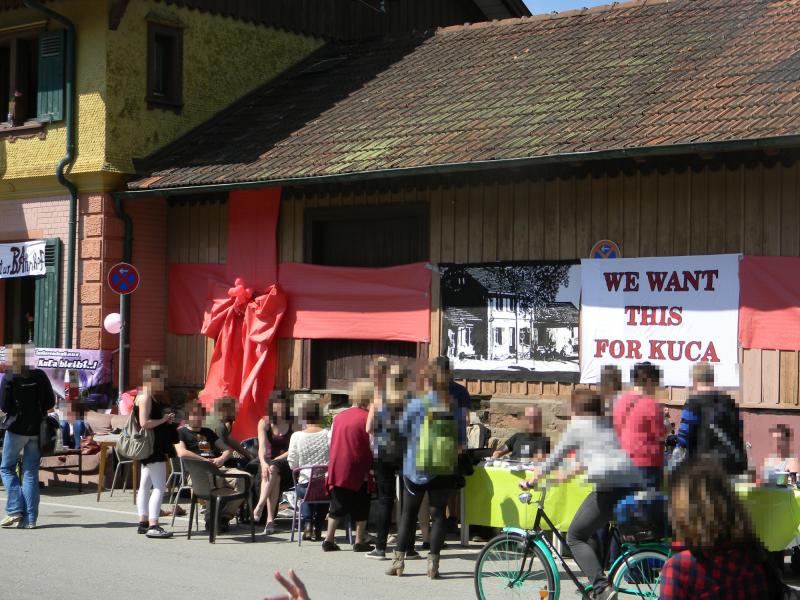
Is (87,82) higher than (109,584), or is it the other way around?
(87,82)

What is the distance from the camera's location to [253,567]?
10766mm

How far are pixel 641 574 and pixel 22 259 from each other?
14288 millimetres

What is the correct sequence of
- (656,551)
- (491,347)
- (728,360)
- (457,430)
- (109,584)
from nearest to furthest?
(656,551) → (109,584) → (457,430) → (728,360) → (491,347)

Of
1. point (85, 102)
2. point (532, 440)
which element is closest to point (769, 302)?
point (532, 440)

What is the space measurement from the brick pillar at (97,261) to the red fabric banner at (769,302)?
954 centimetres

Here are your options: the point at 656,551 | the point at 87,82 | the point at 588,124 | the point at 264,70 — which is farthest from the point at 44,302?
the point at 656,551

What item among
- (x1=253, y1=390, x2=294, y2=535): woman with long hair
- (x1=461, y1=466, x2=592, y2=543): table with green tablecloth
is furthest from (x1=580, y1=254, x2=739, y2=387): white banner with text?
(x1=253, y1=390, x2=294, y2=535): woman with long hair

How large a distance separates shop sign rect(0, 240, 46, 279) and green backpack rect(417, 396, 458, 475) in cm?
1105

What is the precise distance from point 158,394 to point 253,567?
2485 mm

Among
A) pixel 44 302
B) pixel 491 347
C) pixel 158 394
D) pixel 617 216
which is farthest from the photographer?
pixel 44 302

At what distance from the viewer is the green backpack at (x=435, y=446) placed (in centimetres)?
1037

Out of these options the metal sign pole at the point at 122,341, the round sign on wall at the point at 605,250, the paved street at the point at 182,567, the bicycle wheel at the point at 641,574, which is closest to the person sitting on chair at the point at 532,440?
the paved street at the point at 182,567

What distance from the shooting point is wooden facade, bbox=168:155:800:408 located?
44.9 ft

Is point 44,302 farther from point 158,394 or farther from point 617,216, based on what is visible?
point 617,216
